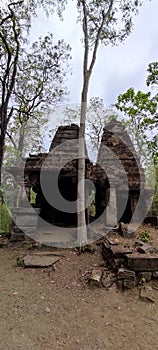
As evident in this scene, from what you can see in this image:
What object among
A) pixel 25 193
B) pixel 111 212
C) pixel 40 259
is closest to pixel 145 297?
pixel 40 259

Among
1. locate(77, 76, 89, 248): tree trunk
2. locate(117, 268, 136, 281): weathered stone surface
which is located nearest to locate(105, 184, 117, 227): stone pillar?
locate(77, 76, 89, 248): tree trunk

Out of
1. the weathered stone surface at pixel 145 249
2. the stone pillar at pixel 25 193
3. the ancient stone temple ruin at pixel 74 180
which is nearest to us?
the weathered stone surface at pixel 145 249

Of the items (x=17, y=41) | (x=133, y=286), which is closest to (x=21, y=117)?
(x=17, y=41)

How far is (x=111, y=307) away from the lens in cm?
365

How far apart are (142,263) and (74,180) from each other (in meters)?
4.27

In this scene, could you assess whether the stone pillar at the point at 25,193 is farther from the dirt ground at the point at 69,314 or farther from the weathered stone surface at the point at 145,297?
the weathered stone surface at the point at 145,297

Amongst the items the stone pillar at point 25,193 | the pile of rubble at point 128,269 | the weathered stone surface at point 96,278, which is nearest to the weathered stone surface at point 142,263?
the pile of rubble at point 128,269

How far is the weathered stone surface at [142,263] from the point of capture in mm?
4184

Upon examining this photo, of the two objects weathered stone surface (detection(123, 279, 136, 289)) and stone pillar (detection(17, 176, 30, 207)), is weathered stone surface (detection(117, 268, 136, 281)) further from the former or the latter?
stone pillar (detection(17, 176, 30, 207))

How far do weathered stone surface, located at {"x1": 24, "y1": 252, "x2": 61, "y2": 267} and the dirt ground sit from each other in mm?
165

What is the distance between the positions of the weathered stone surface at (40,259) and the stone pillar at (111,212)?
2.06 metres

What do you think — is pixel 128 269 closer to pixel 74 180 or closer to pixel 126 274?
pixel 126 274

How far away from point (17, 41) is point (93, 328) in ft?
30.6

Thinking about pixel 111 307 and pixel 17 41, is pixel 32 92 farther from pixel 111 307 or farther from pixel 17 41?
pixel 111 307
